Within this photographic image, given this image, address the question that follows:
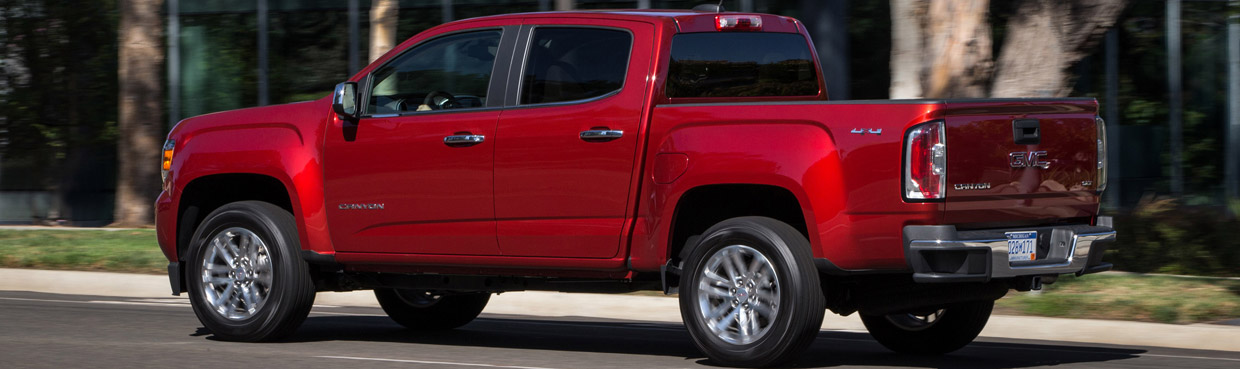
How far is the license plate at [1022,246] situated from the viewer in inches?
269

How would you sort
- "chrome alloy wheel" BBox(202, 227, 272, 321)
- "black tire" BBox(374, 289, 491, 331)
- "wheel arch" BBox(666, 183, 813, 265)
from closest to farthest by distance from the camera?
"wheel arch" BBox(666, 183, 813, 265), "chrome alloy wheel" BBox(202, 227, 272, 321), "black tire" BBox(374, 289, 491, 331)

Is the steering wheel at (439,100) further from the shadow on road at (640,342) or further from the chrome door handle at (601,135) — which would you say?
the shadow on road at (640,342)

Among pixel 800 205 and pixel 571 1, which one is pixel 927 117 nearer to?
pixel 800 205

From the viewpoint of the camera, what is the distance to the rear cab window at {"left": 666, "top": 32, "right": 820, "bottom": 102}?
7770mm

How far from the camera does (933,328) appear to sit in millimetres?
8289

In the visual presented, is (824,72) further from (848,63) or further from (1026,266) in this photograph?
(1026,266)

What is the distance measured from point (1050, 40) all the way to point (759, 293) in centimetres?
571

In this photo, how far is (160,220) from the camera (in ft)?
30.1

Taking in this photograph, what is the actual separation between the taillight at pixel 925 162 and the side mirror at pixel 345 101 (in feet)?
10.2

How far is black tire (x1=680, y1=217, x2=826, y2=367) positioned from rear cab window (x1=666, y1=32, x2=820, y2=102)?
0.81 m

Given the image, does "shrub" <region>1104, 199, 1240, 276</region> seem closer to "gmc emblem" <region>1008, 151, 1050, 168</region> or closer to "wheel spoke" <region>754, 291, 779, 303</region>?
"gmc emblem" <region>1008, 151, 1050, 168</region>

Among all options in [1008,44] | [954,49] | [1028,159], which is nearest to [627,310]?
[954,49]

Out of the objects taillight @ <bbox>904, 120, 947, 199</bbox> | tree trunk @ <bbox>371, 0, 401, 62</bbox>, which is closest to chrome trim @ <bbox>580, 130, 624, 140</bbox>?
taillight @ <bbox>904, 120, 947, 199</bbox>

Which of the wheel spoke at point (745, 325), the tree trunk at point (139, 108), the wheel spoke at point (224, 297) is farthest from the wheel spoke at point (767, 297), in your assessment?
the tree trunk at point (139, 108)
